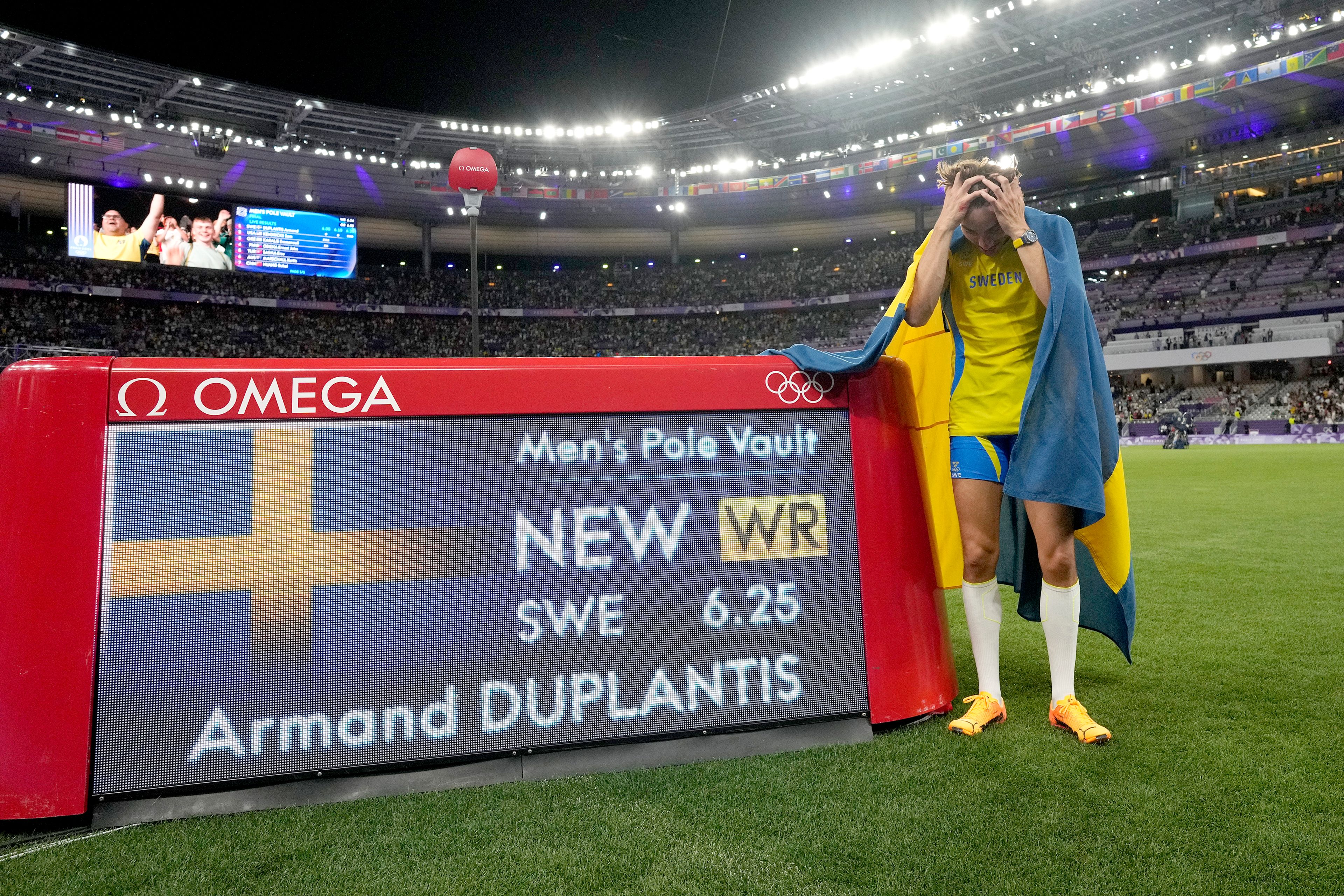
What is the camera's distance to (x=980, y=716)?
234cm

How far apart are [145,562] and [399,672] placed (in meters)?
0.66

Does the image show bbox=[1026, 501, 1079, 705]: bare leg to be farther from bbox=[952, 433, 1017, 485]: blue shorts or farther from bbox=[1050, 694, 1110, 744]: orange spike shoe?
bbox=[952, 433, 1017, 485]: blue shorts

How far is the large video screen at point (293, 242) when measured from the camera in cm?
2959

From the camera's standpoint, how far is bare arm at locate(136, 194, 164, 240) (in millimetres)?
28734

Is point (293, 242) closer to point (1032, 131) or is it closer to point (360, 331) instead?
point (360, 331)

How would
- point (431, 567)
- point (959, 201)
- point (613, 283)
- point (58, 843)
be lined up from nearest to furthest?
point (58, 843)
point (431, 567)
point (959, 201)
point (613, 283)

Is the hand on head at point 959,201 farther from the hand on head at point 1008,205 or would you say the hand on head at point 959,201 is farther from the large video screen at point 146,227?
the large video screen at point 146,227

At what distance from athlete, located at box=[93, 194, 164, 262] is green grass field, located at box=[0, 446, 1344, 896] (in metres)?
34.0

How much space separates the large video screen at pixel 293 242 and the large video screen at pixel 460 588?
32.3 metres

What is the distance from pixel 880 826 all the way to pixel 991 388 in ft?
4.60

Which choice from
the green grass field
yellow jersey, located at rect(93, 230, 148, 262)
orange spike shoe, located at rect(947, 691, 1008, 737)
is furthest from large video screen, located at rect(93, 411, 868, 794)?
yellow jersey, located at rect(93, 230, 148, 262)

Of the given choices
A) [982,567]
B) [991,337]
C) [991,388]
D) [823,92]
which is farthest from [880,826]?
[823,92]

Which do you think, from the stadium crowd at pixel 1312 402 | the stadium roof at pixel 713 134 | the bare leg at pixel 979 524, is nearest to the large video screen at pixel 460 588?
the bare leg at pixel 979 524

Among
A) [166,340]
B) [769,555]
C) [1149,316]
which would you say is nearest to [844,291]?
[1149,316]
